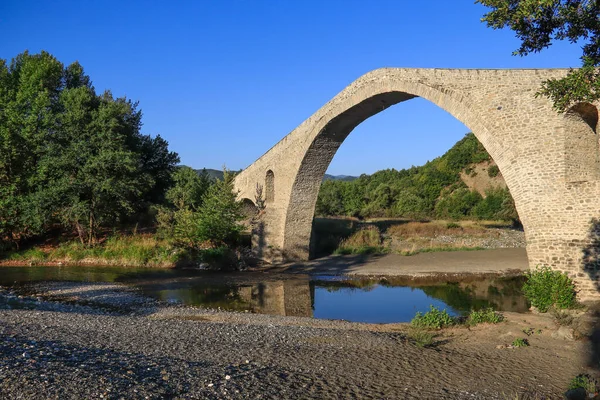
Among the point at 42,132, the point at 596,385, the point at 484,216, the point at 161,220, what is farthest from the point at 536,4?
the point at 484,216

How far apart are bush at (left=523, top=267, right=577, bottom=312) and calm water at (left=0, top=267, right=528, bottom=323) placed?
136 centimetres

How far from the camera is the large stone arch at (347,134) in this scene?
11164mm

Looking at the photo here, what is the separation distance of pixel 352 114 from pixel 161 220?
386 inches

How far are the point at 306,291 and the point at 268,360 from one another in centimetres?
864

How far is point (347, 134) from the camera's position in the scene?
714 inches

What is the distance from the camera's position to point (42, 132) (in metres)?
21.6

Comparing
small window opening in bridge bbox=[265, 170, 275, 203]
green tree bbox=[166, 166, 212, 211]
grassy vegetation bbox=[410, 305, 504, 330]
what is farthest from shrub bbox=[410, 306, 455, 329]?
green tree bbox=[166, 166, 212, 211]

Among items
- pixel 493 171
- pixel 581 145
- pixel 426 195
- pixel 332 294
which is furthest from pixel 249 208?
pixel 493 171

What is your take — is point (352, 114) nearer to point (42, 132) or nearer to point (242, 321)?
point (242, 321)

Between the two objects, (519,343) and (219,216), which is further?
(219,216)

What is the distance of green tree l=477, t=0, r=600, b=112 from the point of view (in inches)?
199

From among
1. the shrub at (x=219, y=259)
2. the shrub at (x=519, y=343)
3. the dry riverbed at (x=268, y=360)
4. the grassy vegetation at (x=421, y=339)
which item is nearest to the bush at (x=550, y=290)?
the dry riverbed at (x=268, y=360)

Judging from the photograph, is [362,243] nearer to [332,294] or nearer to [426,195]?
[332,294]

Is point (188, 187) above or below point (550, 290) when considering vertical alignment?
above
